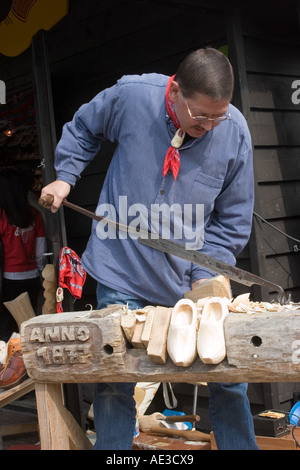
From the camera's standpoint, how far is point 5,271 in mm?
5883

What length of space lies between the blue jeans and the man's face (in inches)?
41.0

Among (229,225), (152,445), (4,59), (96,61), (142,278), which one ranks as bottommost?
(152,445)

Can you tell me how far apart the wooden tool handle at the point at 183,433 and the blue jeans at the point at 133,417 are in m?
1.26

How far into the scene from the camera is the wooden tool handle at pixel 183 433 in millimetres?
4070

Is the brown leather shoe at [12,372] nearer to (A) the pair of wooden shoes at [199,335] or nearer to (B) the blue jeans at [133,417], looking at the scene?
(B) the blue jeans at [133,417]

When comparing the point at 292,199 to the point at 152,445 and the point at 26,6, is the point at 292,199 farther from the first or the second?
the point at 26,6

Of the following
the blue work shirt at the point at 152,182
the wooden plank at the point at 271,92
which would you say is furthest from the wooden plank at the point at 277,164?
the blue work shirt at the point at 152,182

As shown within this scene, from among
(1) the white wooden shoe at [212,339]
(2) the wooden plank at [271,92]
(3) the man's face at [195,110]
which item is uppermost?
(2) the wooden plank at [271,92]

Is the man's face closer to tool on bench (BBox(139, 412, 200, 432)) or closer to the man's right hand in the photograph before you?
the man's right hand

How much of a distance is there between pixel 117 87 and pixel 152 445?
2.11m

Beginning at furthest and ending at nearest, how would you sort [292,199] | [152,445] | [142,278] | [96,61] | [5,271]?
[5,271], [96,61], [292,199], [152,445], [142,278]

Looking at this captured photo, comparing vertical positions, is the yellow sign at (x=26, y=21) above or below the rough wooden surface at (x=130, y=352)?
above

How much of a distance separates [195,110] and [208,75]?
0.50ft

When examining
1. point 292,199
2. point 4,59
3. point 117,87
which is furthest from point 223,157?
point 4,59
